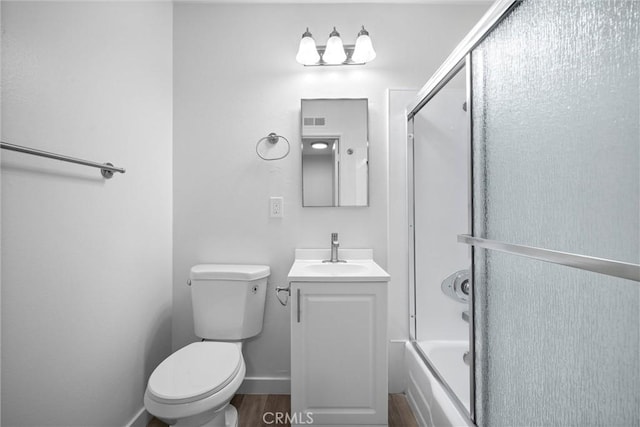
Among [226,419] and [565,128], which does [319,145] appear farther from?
[226,419]

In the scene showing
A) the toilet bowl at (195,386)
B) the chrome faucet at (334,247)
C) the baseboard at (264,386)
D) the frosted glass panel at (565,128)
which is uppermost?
the frosted glass panel at (565,128)

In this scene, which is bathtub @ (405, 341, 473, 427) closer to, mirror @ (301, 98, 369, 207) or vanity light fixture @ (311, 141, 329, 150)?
mirror @ (301, 98, 369, 207)

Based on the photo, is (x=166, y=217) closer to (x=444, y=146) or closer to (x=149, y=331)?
(x=149, y=331)

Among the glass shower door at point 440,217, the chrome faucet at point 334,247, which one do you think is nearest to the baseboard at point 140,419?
the chrome faucet at point 334,247

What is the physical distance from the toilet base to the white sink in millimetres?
685

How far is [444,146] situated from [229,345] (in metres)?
1.54

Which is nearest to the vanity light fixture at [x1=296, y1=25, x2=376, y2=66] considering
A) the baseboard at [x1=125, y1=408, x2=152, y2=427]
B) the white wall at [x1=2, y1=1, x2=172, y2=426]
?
the white wall at [x1=2, y1=1, x2=172, y2=426]

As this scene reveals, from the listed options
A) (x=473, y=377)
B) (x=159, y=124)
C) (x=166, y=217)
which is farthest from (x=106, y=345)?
(x=473, y=377)

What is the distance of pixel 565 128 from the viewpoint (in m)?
0.65

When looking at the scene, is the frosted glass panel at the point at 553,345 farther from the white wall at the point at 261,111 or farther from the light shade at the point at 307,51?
the light shade at the point at 307,51

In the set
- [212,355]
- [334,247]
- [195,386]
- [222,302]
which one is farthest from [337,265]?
[195,386]

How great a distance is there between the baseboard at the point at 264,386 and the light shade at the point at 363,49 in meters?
1.92

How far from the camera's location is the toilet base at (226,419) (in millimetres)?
1241

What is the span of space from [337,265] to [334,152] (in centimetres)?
67
